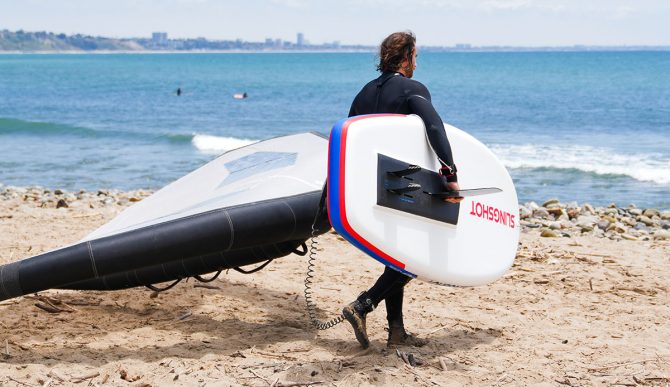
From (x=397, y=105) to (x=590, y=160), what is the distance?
15.2m

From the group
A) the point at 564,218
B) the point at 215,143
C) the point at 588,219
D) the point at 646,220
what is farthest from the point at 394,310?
the point at 215,143

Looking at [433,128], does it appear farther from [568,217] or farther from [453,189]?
[568,217]

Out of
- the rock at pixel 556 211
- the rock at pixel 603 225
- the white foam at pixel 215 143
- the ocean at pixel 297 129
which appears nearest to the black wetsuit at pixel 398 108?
the rock at pixel 603 225

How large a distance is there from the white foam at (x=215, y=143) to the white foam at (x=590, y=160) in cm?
774

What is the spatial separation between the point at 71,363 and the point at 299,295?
72.7 inches

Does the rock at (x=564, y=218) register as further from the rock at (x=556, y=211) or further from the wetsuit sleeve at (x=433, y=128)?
the wetsuit sleeve at (x=433, y=128)

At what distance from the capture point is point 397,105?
418cm

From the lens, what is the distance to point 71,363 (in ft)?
13.9

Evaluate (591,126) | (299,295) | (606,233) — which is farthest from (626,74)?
(299,295)

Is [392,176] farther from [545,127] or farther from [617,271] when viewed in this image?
[545,127]

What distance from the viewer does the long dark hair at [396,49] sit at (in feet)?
13.6

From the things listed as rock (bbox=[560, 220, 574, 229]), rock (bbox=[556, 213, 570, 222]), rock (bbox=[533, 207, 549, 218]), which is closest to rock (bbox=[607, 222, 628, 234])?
rock (bbox=[560, 220, 574, 229])

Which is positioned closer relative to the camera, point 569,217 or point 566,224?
point 566,224

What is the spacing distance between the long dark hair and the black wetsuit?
53 mm
